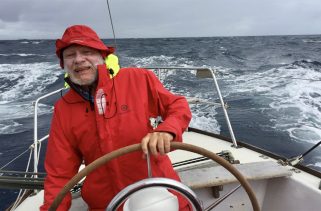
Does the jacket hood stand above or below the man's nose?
above

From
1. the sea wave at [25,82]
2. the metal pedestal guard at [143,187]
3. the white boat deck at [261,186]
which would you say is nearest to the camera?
the metal pedestal guard at [143,187]

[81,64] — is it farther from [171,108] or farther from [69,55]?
[171,108]

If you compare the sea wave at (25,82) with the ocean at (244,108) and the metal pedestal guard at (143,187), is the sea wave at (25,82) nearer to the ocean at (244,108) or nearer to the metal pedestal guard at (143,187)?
the ocean at (244,108)

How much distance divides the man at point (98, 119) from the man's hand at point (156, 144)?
30 cm

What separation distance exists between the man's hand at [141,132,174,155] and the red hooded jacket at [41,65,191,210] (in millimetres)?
286

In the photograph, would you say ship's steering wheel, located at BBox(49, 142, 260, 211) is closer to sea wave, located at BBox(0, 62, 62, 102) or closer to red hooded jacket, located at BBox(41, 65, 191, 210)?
red hooded jacket, located at BBox(41, 65, 191, 210)

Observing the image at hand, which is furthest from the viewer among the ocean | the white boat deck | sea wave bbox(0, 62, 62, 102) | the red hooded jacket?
sea wave bbox(0, 62, 62, 102)

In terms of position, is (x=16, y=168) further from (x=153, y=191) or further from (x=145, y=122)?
(x=153, y=191)

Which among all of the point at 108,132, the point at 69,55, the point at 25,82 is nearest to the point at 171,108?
the point at 108,132

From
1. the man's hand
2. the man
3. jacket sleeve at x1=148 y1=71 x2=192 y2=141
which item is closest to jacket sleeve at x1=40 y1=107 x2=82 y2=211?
the man

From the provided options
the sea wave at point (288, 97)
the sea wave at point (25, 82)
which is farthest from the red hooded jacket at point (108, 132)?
the sea wave at point (25, 82)

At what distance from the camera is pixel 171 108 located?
1.42 m

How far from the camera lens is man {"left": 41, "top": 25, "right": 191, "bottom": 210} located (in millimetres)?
1388

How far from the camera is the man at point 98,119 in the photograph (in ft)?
4.55
